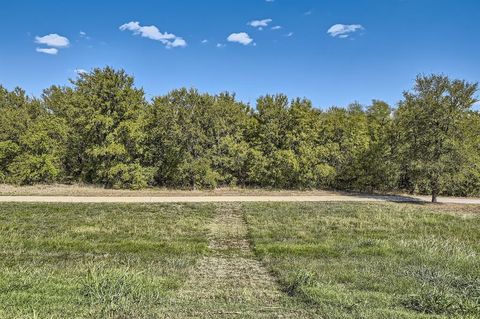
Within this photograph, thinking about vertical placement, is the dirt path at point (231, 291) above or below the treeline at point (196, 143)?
below

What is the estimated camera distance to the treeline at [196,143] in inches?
830

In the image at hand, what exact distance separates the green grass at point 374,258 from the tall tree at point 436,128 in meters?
2.59

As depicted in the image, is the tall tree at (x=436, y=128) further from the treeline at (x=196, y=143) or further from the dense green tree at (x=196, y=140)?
the dense green tree at (x=196, y=140)

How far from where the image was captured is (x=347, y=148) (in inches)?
899

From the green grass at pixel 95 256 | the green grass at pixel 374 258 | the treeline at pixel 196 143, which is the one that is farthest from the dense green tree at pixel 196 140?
the green grass at pixel 374 258

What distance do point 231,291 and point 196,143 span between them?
617 inches

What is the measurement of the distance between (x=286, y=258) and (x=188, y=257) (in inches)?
79.5

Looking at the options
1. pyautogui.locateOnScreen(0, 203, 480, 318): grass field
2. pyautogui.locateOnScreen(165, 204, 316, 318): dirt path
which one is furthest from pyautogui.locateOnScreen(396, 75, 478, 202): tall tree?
pyautogui.locateOnScreen(165, 204, 316, 318): dirt path

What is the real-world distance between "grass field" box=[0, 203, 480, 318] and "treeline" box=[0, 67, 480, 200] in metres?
7.34

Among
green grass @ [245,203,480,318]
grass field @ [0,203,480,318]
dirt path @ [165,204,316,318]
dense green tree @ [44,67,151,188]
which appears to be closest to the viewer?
dirt path @ [165,204,316,318]

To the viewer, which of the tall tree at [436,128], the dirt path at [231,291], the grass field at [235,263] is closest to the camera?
the dirt path at [231,291]

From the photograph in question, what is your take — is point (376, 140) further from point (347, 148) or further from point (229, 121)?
point (229, 121)

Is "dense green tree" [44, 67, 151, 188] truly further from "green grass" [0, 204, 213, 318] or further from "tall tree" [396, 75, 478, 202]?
"tall tree" [396, 75, 478, 202]

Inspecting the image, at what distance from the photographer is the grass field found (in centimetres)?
507
